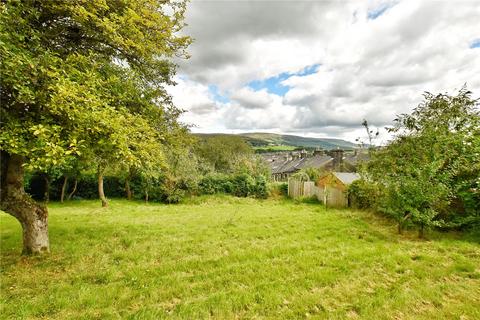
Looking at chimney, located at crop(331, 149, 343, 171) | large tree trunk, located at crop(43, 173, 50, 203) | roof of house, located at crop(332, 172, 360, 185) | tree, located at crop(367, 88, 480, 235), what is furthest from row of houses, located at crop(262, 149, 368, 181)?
large tree trunk, located at crop(43, 173, 50, 203)

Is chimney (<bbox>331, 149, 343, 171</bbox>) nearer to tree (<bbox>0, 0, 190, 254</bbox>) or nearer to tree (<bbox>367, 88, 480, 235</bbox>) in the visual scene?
tree (<bbox>367, 88, 480, 235</bbox>)

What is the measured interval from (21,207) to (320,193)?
1815cm

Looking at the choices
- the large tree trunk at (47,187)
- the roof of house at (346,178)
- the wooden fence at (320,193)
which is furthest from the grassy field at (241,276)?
the large tree trunk at (47,187)

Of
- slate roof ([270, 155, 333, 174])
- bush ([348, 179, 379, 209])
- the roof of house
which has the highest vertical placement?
slate roof ([270, 155, 333, 174])

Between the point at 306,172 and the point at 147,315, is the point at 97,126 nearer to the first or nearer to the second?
the point at 147,315

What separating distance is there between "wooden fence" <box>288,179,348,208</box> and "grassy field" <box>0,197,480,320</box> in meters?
8.30

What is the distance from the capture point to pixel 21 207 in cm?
634

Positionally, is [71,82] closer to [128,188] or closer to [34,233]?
[34,233]

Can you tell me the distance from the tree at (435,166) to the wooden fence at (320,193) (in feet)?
16.2

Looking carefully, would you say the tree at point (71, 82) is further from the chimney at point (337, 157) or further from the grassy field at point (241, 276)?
the chimney at point (337, 157)

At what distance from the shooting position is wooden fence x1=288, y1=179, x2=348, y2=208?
57.8 ft

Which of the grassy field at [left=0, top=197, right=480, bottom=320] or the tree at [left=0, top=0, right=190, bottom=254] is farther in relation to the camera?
the tree at [left=0, top=0, right=190, bottom=254]

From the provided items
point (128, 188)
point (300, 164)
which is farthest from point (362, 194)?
point (300, 164)

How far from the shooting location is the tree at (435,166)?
8.85 m
